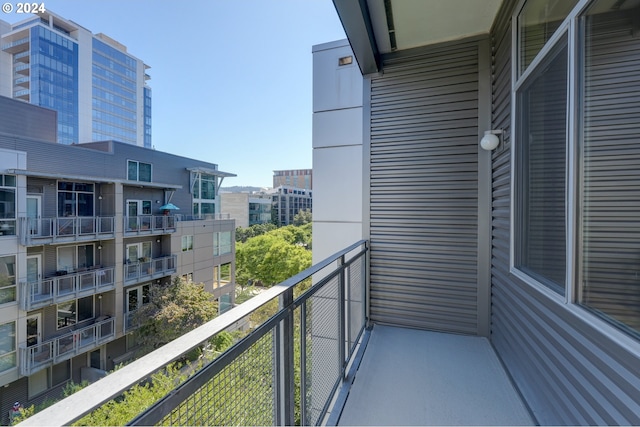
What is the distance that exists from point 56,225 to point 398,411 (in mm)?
9019

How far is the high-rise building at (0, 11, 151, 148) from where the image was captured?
22875 mm

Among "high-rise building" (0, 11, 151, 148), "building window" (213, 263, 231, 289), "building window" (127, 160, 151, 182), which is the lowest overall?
"building window" (213, 263, 231, 289)

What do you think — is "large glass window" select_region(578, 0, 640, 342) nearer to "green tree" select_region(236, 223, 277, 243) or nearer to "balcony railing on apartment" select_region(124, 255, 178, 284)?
"balcony railing on apartment" select_region(124, 255, 178, 284)

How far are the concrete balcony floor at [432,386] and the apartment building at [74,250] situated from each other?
27.2 feet

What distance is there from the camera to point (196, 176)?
43.1 feet

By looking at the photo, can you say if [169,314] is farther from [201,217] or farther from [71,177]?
[201,217]

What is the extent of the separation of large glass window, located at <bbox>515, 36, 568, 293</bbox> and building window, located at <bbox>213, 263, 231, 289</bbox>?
11.7m

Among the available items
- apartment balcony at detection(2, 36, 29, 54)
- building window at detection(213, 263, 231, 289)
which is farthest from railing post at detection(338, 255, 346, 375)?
apartment balcony at detection(2, 36, 29, 54)

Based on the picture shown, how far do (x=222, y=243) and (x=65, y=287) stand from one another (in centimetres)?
548

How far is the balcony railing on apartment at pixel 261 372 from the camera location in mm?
480

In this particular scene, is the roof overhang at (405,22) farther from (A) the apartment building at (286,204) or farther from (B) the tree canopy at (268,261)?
(A) the apartment building at (286,204)

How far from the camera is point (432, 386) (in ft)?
6.31

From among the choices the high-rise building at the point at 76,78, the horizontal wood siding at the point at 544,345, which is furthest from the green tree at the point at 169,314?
the high-rise building at the point at 76,78

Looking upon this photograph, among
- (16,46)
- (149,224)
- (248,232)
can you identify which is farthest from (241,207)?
(16,46)
